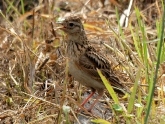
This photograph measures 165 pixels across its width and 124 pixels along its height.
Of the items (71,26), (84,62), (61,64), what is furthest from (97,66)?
(61,64)

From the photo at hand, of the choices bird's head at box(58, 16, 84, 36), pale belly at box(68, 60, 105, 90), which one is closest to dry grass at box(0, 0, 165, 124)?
pale belly at box(68, 60, 105, 90)

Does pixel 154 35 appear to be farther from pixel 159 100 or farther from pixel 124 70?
pixel 159 100

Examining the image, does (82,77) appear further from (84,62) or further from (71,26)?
(71,26)

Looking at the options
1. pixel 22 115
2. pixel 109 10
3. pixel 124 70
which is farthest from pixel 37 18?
pixel 22 115

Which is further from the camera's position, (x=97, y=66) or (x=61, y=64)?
(x=61, y=64)

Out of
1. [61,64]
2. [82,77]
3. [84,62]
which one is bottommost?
[61,64]

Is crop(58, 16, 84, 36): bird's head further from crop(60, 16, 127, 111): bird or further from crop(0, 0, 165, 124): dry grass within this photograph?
crop(0, 0, 165, 124): dry grass

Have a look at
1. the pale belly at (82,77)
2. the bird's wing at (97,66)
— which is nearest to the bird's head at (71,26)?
the bird's wing at (97,66)
